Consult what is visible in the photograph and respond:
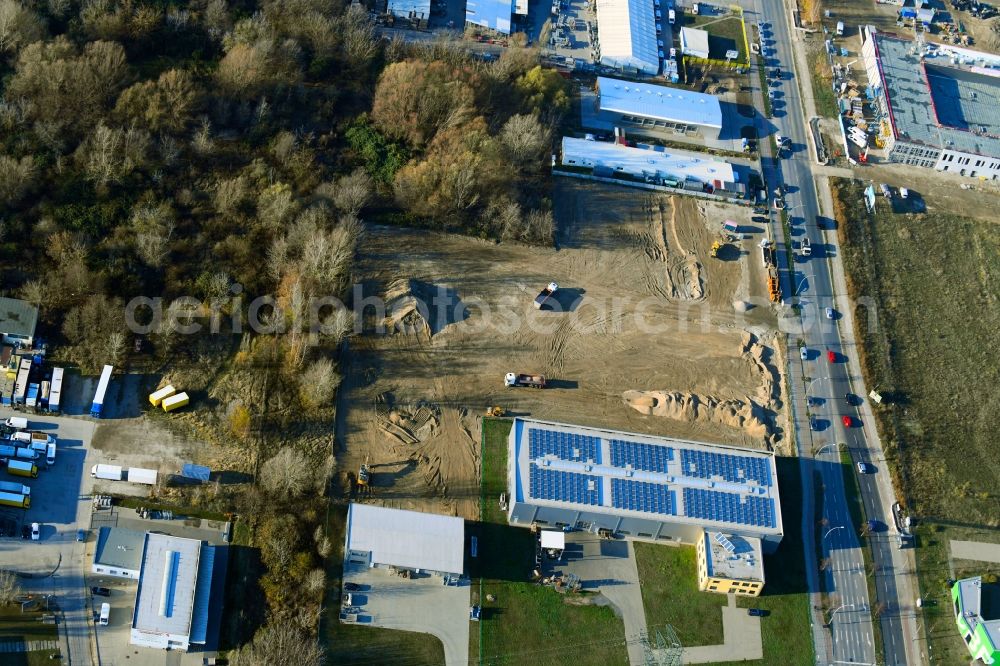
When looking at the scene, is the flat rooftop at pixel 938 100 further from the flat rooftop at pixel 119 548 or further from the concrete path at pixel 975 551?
the flat rooftop at pixel 119 548

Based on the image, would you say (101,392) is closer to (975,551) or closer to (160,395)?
(160,395)

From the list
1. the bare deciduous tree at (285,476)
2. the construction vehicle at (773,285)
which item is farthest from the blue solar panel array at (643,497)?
the construction vehicle at (773,285)

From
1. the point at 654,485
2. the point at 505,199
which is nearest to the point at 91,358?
the point at 505,199

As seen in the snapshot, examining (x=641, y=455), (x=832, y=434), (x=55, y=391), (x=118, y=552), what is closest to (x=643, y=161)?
(x=832, y=434)

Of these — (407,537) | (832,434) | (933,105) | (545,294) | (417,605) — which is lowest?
(417,605)

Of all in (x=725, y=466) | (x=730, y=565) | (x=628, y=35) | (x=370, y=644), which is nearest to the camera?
(x=370, y=644)

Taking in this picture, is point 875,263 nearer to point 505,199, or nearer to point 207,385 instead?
point 505,199
